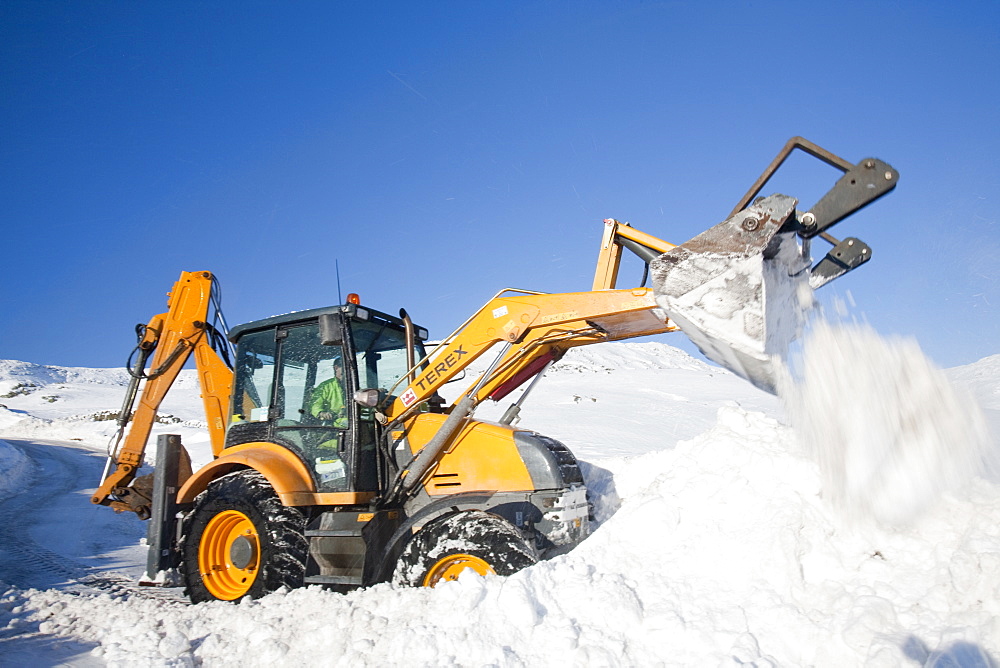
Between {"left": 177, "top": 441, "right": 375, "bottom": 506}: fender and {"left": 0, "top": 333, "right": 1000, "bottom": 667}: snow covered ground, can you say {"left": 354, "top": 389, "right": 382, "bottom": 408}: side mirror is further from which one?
{"left": 0, "top": 333, "right": 1000, "bottom": 667}: snow covered ground

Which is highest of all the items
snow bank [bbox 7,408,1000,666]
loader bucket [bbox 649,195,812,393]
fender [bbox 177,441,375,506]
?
loader bucket [bbox 649,195,812,393]

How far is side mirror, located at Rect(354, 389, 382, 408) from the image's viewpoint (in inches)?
179

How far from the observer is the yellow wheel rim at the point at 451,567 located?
401cm

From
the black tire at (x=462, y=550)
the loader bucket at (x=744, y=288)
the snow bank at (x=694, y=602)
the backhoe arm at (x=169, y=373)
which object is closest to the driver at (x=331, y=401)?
the black tire at (x=462, y=550)

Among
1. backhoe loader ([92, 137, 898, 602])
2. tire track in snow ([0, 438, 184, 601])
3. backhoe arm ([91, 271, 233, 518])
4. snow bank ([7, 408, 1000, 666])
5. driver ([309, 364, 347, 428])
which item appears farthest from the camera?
backhoe arm ([91, 271, 233, 518])

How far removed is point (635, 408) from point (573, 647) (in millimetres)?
21296

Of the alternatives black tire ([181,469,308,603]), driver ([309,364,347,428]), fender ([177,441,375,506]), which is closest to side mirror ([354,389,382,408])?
driver ([309,364,347,428])

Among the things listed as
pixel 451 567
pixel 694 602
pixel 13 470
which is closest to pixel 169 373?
pixel 451 567

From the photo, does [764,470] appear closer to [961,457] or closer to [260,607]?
[961,457]

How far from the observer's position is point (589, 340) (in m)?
4.44

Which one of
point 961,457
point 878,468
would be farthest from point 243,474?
point 961,457

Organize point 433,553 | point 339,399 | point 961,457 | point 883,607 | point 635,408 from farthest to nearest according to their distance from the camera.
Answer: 1. point 635,408
2. point 339,399
3. point 433,553
4. point 961,457
5. point 883,607

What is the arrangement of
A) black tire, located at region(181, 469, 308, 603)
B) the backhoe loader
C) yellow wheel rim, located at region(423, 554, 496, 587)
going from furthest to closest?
black tire, located at region(181, 469, 308, 603)
yellow wheel rim, located at region(423, 554, 496, 587)
the backhoe loader

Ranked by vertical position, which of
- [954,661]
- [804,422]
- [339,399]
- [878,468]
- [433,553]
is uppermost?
[339,399]
